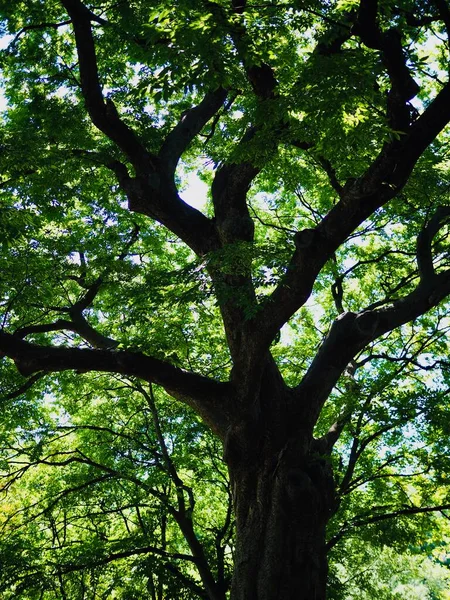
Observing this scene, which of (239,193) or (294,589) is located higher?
(239,193)

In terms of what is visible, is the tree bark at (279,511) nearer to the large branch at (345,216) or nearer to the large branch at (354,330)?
the large branch at (354,330)

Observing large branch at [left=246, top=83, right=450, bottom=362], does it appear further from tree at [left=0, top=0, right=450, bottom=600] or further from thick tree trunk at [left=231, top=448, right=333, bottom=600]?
thick tree trunk at [left=231, top=448, right=333, bottom=600]

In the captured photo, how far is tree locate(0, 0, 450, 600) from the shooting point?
190 inches

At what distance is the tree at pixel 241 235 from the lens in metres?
4.84

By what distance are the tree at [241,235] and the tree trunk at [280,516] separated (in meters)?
0.02

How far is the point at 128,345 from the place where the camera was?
20.9ft

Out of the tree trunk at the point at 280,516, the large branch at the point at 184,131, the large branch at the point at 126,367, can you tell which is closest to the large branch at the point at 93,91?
the large branch at the point at 184,131

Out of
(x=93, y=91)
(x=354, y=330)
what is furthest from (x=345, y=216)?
(x=93, y=91)

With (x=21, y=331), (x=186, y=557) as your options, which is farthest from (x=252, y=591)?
(x=21, y=331)

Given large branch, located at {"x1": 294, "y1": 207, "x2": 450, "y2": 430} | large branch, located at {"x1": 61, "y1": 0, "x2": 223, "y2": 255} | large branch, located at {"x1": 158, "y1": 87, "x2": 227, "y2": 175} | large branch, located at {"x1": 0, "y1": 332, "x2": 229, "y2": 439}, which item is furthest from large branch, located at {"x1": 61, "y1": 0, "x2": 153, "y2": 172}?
large branch, located at {"x1": 294, "y1": 207, "x2": 450, "y2": 430}

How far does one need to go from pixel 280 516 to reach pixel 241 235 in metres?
3.30

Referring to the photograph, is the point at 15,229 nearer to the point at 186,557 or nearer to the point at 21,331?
the point at 21,331

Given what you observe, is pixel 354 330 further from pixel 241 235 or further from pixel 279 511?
pixel 279 511

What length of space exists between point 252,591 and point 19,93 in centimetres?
827
